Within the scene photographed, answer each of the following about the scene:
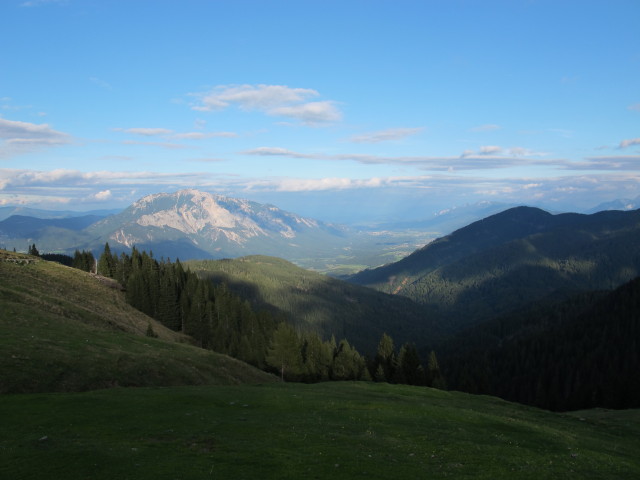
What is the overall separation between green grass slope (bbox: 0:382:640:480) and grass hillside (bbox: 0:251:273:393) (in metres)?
8.65

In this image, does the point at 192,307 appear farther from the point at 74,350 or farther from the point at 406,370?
the point at 74,350

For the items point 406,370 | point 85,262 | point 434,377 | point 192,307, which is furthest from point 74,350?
point 85,262

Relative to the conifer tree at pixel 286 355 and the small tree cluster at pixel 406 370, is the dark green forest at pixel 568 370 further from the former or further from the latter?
the conifer tree at pixel 286 355

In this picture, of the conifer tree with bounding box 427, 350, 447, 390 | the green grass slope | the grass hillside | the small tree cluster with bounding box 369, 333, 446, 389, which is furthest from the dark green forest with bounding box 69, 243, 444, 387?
the green grass slope

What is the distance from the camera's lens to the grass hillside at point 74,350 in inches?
1646

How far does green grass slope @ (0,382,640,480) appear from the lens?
20891 millimetres

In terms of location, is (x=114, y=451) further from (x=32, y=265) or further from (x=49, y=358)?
(x=32, y=265)

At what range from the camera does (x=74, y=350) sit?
159 ft

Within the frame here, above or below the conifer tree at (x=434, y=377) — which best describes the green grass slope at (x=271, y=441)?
above

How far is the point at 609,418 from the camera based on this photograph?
56750 millimetres

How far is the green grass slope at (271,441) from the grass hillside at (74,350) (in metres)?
8.65

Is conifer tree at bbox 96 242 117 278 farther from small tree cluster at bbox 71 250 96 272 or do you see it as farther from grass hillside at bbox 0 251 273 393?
grass hillside at bbox 0 251 273 393

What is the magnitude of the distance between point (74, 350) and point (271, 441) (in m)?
35.3

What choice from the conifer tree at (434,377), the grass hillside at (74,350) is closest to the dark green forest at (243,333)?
the conifer tree at (434,377)
